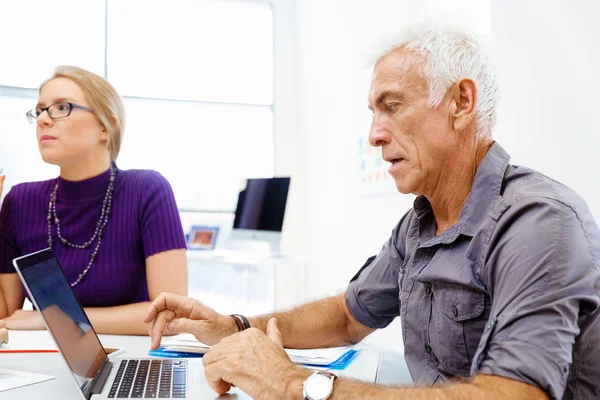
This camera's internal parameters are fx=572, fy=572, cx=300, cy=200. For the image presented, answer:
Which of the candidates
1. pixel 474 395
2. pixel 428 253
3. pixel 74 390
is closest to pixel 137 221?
pixel 74 390

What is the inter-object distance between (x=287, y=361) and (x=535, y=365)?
36 centimetres

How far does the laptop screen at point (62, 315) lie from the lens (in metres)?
0.87

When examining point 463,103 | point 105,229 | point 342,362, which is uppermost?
point 463,103

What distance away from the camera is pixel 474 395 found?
751 millimetres

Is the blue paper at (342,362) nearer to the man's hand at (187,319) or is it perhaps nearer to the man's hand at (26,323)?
the man's hand at (187,319)

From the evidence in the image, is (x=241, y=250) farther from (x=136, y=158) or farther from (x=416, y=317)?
(x=416, y=317)

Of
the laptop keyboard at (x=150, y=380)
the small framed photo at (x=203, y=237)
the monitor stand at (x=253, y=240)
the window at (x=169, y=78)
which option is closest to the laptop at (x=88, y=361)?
the laptop keyboard at (x=150, y=380)

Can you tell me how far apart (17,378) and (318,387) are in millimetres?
570

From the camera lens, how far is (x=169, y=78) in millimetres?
4633

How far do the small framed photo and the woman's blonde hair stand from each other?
2.25 metres

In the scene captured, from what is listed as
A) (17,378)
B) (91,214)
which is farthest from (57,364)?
(91,214)

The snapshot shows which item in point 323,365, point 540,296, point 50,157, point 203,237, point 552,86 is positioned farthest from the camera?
point 203,237

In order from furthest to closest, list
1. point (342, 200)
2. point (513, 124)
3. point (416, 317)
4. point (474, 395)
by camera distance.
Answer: point (342, 200), point (513, 124), point (416, 317), point (474, 395)

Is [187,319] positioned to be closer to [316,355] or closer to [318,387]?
[316,355]
